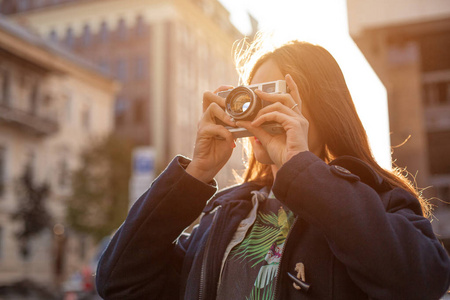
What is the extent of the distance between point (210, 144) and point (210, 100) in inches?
6.3

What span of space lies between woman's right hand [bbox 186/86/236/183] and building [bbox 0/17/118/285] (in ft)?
75.8

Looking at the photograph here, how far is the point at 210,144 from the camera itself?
2.05 meters

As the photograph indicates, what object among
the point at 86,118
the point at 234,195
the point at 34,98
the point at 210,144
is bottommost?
the point at 234,195

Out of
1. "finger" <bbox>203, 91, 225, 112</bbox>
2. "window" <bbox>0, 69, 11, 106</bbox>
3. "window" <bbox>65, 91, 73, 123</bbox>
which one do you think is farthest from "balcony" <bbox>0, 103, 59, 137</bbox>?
"finger" <bbox>203, 91, 225, 112</bbox>

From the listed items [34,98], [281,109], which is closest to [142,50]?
[34,98]

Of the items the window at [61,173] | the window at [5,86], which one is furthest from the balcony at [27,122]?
the window at [61,173]

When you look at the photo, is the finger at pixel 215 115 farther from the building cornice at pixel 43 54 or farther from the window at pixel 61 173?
the window at pixel 61 173

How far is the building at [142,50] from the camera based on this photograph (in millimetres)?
42125

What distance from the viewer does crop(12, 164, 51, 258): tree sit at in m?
22.6

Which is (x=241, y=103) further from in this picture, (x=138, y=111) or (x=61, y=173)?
(x=138, y=111)

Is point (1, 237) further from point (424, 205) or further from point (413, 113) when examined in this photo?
point (424, 205)

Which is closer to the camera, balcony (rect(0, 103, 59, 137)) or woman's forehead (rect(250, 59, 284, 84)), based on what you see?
woman's forehead (rect(250, 59, 284, 84))

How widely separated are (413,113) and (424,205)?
27.2ft

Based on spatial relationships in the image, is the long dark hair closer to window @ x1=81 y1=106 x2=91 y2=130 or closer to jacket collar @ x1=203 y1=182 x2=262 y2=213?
jacket collar @ x1=203 y1=182 x2=262 y2=213
